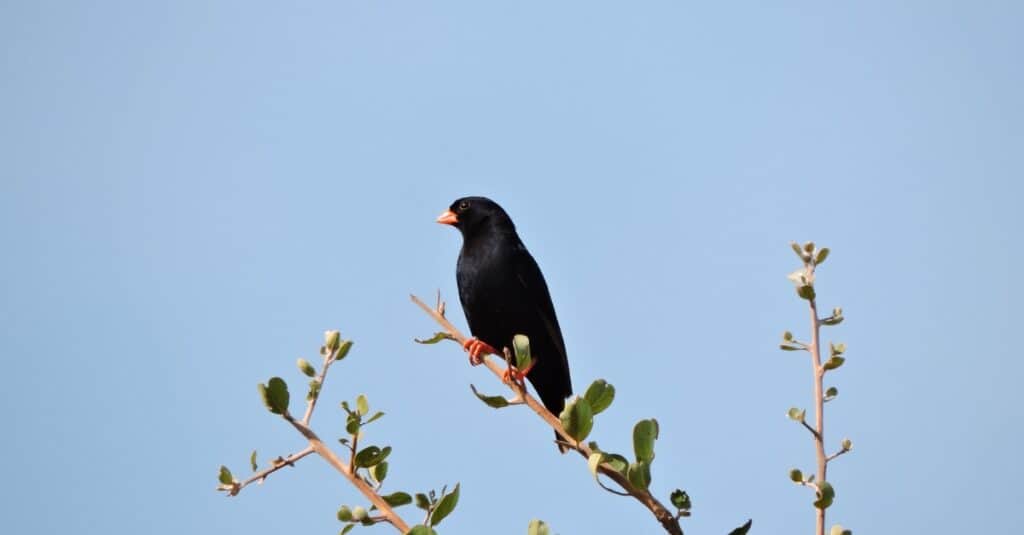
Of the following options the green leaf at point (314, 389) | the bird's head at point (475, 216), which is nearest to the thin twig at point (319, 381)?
the green leaf at point (314, 389)

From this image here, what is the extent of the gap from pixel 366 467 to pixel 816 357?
1119 mm

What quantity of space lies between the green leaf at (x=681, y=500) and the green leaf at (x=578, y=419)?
0.30 meters

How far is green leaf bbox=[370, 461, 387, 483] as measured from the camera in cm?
271

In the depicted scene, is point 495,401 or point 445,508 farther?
point 495,401

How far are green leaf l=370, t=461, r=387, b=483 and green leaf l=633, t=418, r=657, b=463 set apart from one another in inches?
26.9

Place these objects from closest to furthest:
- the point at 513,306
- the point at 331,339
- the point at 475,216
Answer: the point at 331,339 → the point at 513,306 → the point at 475,216

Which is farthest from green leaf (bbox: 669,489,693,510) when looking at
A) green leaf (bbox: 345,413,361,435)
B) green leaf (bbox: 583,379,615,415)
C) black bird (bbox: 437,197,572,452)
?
black bird (bbox: 437,197,572,452)

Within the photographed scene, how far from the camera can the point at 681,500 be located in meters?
2.26

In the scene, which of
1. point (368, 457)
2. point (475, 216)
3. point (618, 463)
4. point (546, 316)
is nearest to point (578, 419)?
point (618, 463)

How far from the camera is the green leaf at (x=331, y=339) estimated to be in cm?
264

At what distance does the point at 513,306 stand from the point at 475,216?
1.26 metres

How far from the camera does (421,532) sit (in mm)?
2180

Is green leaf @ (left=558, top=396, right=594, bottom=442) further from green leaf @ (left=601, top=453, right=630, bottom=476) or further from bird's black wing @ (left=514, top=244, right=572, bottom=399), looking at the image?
bird's black wing @ (left=514, top=244, right=572, bottom=399)

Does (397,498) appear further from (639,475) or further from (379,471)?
(639,475)
